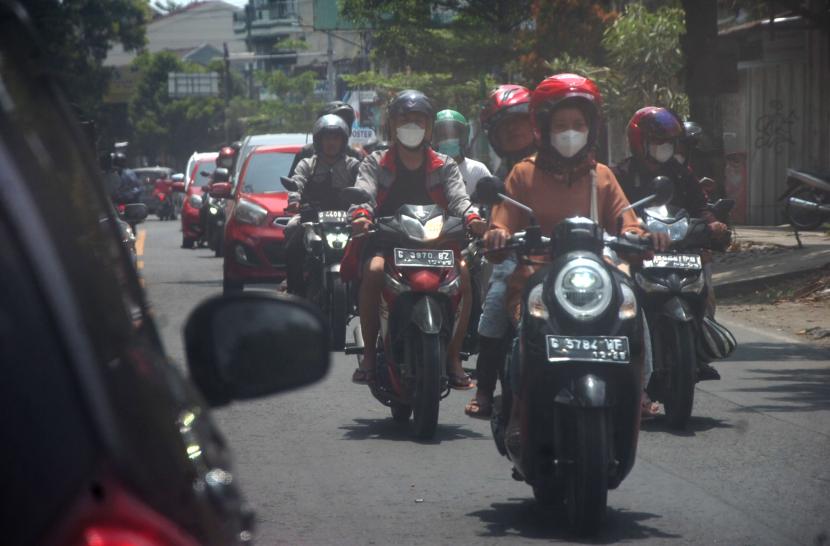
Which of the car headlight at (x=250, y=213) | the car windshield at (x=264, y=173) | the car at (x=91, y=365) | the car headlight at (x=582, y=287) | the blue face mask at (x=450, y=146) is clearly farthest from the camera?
the car windshield at (x=264, y=173)

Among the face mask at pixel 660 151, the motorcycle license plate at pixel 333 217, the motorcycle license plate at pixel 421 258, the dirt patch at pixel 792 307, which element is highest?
the face mask at pixel 660 151

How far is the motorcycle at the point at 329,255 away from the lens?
1175 cm

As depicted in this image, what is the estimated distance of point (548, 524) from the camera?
19.9 feet

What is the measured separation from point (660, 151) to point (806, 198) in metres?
15.0

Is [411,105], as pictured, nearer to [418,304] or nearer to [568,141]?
[418,304]

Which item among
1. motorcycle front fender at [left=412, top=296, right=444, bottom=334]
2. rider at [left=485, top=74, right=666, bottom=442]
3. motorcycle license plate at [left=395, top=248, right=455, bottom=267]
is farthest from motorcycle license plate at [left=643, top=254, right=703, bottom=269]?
rider at [left=485, top=74, right=666, bottom=442]

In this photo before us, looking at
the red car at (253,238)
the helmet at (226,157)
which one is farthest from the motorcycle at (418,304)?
the helmet at (226,157)

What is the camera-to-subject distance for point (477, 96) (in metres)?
32.7

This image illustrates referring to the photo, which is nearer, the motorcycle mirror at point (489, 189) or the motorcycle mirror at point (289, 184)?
the motorcycle mirror at point (489, 189)

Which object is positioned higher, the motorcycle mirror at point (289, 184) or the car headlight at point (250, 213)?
the motorcycle mirror at point (289, 184)

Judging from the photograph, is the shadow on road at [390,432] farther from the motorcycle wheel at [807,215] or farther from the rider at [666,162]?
the motorcycle wheel at [807,215]

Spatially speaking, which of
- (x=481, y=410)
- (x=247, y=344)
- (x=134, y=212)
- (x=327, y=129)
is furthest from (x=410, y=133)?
(x=247, y=344)

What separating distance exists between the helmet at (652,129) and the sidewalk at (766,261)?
7397mm

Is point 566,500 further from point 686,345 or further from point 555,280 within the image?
point 686,345
